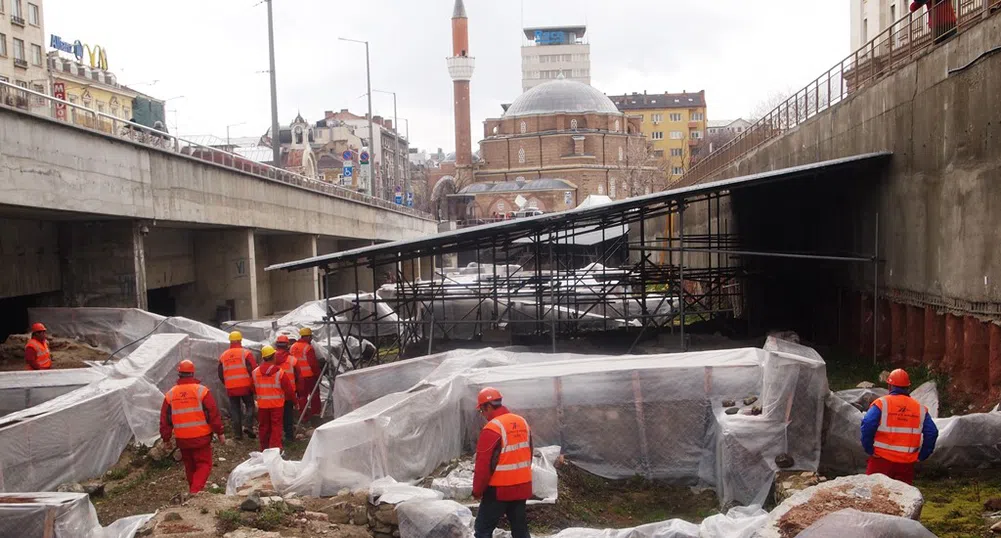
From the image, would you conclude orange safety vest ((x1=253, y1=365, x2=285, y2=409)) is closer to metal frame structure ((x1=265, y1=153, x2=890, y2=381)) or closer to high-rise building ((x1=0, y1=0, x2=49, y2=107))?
metal frame structure ((x1=265, y1=153, x2=890, y2=381))

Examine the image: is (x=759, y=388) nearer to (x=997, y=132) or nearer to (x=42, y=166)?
(x=997, y=132)

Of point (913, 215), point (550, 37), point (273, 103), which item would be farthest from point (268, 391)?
point (550, 37)

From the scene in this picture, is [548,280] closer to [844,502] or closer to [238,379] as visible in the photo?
[238,379]

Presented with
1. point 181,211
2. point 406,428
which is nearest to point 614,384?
point 406,428

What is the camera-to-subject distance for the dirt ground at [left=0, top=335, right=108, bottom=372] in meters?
15.7

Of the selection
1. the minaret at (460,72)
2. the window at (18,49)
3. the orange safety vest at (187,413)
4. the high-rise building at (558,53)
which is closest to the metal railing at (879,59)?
the orange safety vest at (187,413)

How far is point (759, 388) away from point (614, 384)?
1.70 metres

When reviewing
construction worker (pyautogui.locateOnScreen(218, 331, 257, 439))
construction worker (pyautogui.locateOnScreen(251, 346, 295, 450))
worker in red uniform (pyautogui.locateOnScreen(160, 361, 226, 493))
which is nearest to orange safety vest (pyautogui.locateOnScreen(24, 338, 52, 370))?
construction worker (pyautogui.locateOnScreen(218, 331, 257, 439))

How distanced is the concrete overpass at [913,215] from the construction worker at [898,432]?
3.97 meters

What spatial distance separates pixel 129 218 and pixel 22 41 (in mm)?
43798

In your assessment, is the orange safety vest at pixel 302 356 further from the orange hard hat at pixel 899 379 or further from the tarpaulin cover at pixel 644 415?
the orange hard hat at pixel 899 379

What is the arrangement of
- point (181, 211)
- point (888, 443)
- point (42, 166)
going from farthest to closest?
point (181, 211) < point (42, 166) < point (888, 443)

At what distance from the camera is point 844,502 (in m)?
6.82

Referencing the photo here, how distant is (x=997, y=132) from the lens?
11258 millimetres
